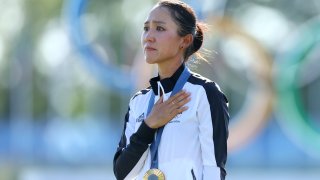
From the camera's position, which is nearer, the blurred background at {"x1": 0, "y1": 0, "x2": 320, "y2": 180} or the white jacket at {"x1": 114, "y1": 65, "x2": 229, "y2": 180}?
the white jacket at {"x1": 114, "y1": 65, "x2": 229, "y2": 180}

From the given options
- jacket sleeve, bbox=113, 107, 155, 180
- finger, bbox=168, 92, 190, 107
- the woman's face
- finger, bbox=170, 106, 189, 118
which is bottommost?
jacket sleeve, bbox=113, 107, 155, 180

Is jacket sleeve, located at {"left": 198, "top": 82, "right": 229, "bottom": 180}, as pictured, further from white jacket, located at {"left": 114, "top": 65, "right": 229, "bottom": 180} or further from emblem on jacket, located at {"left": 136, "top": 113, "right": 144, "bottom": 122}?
Result: emblem on jacket, located at {"left": 136, "top": 113, "right": 144, "bottom": 122}

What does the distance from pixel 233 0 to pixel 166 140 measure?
545 inches

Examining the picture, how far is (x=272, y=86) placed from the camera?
14.6m

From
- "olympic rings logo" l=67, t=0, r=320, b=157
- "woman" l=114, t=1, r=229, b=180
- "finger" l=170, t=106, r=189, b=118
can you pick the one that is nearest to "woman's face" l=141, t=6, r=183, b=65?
"woman" l=114, t=1, r=229, b=180

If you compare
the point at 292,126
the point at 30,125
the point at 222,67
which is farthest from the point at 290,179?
the point at 30,125

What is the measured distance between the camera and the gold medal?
4.33m

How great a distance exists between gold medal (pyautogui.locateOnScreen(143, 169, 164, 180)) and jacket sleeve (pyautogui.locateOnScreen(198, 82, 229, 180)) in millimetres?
195

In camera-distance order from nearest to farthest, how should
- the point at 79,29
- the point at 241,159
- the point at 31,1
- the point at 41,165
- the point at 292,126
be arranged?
the point at 79,29 → the point at 292,126 → the point at 241,159 → the point at 41,165 → the point at 31,1

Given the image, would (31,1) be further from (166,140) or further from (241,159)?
(166,140)

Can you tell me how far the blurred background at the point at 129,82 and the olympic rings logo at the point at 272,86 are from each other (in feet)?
0.07

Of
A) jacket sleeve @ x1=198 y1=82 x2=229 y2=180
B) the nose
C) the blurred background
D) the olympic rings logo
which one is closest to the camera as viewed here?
jacket sleeve @ x1=198 y1=82 x2=229 y2=180

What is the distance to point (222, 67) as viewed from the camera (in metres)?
16.7

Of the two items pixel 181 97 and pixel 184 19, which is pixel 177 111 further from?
pixel 184 19
